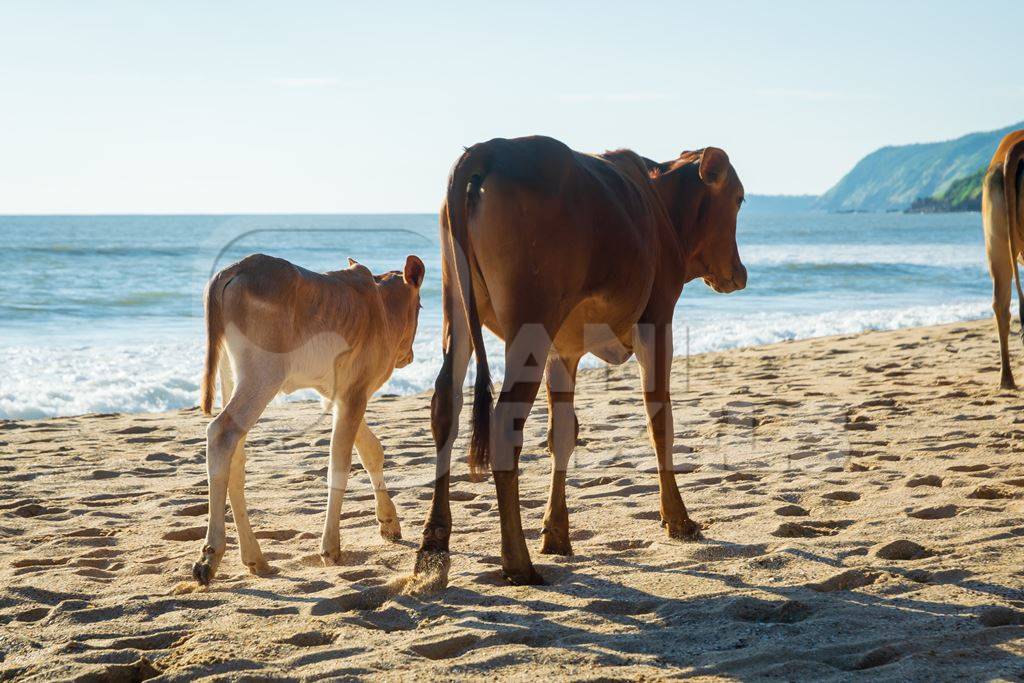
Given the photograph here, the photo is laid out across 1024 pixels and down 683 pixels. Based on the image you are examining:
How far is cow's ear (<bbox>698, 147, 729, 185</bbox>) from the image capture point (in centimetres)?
540

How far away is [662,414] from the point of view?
4.94m

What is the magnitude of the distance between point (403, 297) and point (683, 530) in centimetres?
187

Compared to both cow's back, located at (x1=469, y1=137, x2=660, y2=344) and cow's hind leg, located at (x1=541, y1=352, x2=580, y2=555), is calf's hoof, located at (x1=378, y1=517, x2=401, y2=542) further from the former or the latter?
cow's back, located at (x1=469, y1=137, x2=660, y2=344)

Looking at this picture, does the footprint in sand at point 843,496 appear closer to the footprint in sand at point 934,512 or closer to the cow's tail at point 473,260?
the footprint in sand at point 934,512

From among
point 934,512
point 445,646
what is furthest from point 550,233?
point 934,512

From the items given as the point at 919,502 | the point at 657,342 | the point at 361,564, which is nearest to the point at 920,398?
the point at 919,502

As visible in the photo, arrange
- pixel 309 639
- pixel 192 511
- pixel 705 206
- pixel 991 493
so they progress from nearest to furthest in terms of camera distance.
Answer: pixel 309 639, pixel 991 493, pixel 705 206, pixel 192 511

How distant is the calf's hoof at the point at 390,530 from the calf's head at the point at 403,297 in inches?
34.1

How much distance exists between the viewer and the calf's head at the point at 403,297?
202 inches

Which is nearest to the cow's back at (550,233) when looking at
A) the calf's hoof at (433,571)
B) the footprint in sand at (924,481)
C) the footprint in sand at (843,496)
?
the calf's hoof at (433,571)

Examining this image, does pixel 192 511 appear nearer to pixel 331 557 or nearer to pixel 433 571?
pixel 331 557

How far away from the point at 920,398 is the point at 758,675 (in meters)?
5.89

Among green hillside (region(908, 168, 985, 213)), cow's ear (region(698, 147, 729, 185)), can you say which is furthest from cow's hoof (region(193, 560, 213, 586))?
green hillside (region(908, 168, 985, 213))

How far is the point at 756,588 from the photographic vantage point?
12.9ft
